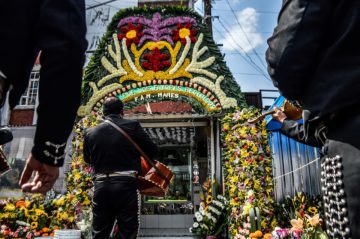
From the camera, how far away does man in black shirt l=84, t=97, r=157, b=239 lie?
9.80 feet

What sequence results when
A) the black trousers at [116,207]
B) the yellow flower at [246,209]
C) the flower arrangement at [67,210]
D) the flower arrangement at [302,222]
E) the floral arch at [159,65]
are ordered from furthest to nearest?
1. the floral arch at [159,65]
2. the flower arrangement at [67,210]
3. the yellow flower at [246,209]
4. the flower arrangement at [302,222]
5. the black trousers at [116,207]

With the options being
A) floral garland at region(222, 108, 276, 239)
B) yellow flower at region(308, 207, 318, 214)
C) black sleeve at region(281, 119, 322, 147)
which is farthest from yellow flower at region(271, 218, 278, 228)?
black sleeve at region(281, 119, 322, 147)

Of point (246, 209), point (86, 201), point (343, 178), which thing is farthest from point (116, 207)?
point (86, 201)

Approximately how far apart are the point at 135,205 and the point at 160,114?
402 cm

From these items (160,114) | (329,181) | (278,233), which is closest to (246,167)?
(278,233)

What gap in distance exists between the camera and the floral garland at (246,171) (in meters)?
5.07

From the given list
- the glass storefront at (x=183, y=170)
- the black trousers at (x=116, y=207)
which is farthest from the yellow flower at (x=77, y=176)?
the glass storefront at (x=183, y=170)

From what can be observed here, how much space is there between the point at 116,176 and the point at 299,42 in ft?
7.43

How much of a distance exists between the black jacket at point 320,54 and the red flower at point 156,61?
198 inches

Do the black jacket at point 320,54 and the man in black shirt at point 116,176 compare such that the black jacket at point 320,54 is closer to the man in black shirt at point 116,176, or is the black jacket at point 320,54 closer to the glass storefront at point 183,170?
the man in black shirt at point 116,176

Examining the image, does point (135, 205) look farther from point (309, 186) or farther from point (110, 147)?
point (309, 186)

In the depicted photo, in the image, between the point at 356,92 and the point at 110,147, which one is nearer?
the point at 356,92

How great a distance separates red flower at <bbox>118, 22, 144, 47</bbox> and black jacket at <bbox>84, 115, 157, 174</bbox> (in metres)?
3.43

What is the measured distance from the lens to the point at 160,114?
695 cm
